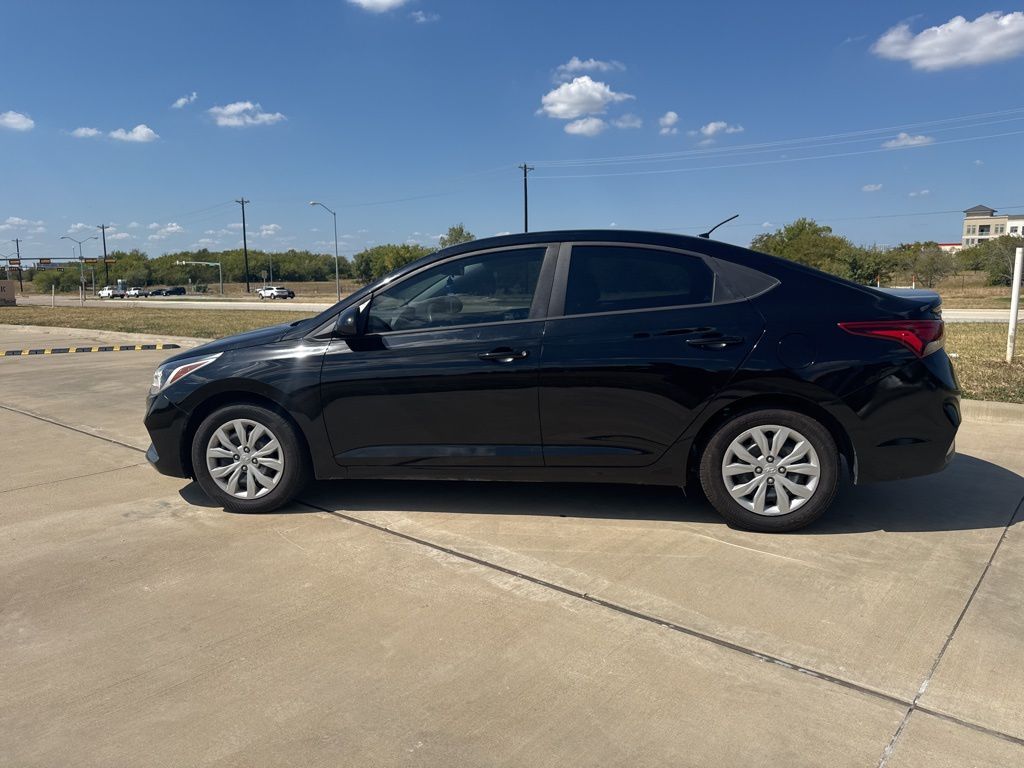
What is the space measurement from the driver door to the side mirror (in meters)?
0.06

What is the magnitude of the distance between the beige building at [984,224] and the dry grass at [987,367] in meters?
159

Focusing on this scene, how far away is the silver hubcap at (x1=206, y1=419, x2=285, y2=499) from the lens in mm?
4727

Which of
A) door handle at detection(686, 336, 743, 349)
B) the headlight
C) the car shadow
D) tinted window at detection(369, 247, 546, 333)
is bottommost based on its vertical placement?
the car shadow

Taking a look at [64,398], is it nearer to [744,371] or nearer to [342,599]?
[342,599]

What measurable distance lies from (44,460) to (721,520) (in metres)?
5.31

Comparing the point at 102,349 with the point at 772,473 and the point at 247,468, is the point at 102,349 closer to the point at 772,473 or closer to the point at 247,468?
the point at 247,468

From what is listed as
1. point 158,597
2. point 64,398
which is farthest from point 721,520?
point 64,398

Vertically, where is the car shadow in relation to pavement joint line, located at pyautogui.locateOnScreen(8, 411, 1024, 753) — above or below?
above

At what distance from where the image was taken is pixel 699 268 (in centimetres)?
437

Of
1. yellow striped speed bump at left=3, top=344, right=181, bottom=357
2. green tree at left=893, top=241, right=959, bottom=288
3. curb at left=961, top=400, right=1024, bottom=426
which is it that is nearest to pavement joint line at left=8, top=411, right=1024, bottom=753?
curb at left=961, top=400, right=1024, bottom=426

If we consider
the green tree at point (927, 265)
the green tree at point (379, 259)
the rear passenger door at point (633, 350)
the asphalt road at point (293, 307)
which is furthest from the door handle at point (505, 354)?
the green tree at point (379, 259)

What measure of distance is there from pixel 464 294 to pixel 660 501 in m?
1.81

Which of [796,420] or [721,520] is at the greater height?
[796,420]

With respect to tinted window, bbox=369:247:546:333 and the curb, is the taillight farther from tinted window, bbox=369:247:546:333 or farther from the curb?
the curb
